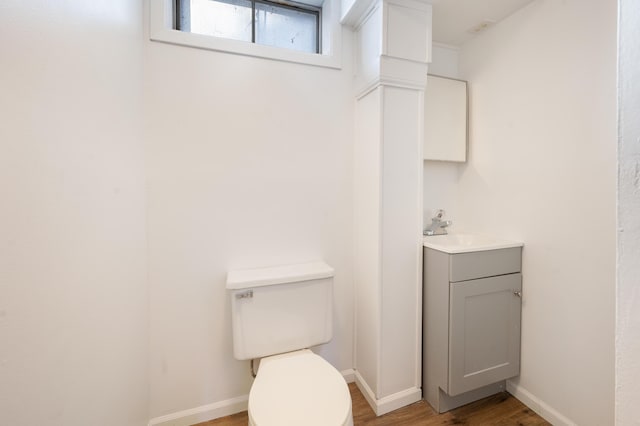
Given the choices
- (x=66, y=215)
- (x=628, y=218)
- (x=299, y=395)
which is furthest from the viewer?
(x=299, y=395)

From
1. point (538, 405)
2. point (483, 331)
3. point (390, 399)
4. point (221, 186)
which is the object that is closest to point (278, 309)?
point (221, 186)

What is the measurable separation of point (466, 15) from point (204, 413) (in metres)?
2.61

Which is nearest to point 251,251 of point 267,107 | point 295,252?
point 295,252

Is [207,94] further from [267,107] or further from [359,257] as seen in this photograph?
[359,257]

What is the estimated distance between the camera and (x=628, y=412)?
0.37m

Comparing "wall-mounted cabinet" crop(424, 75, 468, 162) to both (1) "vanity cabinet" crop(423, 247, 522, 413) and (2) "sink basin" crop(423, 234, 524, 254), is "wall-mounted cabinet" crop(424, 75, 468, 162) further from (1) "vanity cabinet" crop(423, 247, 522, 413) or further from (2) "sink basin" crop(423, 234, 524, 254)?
(1) "vanity cabinet" crop(423, 247, 522, 413)

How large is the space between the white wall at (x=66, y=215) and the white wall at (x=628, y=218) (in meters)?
1.00

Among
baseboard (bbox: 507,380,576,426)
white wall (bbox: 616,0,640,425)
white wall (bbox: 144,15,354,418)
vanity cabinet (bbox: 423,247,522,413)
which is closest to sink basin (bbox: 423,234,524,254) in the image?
vanity cabinet (bbox: 423,247,522,413)

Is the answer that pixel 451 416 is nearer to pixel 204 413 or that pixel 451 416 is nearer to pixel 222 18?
pixel 204 413

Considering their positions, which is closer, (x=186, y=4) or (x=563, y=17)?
(x=563, y=17)

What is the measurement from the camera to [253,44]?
1430mm

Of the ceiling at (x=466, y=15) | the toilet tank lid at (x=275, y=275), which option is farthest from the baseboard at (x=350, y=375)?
the ceiling at (x=466, y=15)

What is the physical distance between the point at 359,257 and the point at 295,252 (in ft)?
1.29

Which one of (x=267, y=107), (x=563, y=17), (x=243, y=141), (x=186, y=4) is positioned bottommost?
(x=243, y=141)
